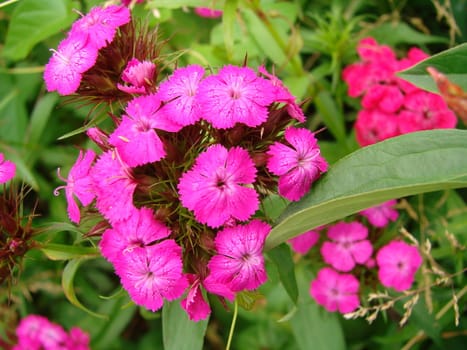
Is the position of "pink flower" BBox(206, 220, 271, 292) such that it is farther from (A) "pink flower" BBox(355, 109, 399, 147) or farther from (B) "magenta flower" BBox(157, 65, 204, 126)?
(A) "pink flower" BBox(355, 109, 399, 147)

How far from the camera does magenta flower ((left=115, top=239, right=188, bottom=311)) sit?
1.01 metres

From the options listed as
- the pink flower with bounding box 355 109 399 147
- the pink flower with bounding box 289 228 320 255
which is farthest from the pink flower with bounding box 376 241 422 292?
the pink flower with bounding box 355 109 399 147

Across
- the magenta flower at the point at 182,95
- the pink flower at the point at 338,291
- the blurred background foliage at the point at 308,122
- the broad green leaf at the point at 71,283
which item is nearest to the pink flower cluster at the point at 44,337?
the blurred background foliage at the point at 308,122

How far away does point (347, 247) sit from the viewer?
145 cm

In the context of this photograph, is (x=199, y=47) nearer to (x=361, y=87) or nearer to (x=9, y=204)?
(x=361, y=87)

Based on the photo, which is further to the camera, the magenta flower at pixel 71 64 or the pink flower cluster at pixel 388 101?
the pink flower cluster at pixel 388 101

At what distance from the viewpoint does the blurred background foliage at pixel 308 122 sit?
1.58 meters

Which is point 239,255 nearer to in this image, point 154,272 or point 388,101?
point 154,272

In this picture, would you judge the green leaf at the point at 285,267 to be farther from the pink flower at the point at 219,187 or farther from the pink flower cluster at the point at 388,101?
the pink flower cluster at the point at 388,101

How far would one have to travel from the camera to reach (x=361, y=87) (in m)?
1.68

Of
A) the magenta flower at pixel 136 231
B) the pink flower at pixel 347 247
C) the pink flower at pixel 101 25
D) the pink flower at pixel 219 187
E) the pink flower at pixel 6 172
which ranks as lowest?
the pink flower at pixel 347 247

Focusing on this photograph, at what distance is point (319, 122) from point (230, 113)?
99 centimetres

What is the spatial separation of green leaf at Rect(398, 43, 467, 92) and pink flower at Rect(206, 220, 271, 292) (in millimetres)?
457

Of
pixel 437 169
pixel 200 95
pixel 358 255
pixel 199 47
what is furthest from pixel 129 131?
pixel 199 47
